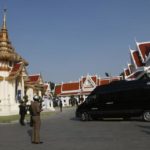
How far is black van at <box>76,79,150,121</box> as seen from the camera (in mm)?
21066

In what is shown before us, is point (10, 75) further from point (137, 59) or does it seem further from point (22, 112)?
point (137, 59)

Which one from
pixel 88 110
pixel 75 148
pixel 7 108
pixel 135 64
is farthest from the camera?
pixel 135 64

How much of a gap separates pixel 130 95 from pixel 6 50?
83.5 ft

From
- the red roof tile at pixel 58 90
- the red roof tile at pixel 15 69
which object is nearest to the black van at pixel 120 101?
the red roof tile at pixel 15 69

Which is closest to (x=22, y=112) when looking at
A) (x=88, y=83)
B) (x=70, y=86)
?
(x=88, y=83)

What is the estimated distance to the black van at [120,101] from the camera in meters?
21.1

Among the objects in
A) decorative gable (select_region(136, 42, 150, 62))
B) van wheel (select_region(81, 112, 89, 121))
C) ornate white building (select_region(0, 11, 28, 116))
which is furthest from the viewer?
decorative gable (select_region(136, 42, 150, 62))

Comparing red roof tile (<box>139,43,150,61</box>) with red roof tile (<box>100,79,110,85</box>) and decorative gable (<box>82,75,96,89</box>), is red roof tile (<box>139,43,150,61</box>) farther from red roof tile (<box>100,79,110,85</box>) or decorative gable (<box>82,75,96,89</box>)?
decorative gable (<box>82,75,96,89</box>)

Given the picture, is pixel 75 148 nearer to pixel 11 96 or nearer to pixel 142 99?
pixel 142 99

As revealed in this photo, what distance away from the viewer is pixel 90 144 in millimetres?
11500

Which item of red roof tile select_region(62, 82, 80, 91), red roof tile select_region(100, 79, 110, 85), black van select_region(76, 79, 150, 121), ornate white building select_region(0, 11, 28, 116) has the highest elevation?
red roof tile select_region(100, 79, 110, 85)

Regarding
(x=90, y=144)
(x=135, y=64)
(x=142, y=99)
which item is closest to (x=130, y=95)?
(x=142, y=99)

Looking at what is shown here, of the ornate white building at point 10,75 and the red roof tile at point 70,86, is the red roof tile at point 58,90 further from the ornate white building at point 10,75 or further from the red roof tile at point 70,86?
the ornate white building at point 10,75

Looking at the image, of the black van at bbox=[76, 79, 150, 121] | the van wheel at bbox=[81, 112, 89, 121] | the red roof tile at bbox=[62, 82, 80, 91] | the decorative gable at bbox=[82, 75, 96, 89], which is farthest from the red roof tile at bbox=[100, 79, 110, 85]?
the black van at bbox=[76, 79, 150, 121]
